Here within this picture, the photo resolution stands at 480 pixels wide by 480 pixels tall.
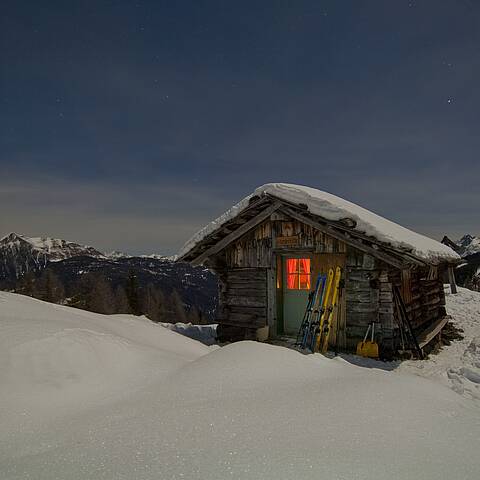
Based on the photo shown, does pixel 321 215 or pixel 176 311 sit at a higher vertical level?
pixel 321 215

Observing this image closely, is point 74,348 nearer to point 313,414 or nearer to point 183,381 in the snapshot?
point 183,381

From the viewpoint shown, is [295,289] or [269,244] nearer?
[269,244]

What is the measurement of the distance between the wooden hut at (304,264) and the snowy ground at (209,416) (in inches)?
199

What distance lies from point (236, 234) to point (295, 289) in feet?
7.62

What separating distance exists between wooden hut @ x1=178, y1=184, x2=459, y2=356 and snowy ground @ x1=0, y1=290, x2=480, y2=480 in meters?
5.07

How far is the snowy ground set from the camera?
1.68m

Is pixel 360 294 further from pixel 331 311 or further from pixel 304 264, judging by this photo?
pixel 304 264

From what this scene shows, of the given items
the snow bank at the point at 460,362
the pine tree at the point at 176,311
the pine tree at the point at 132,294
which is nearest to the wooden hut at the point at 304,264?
the snow bank at the point at 460,362

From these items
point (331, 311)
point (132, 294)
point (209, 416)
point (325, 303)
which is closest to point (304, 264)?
point (325, 303)

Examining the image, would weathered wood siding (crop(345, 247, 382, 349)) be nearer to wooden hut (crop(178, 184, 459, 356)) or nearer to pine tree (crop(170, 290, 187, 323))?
wooden hut (crop(178, 184, 459, 356))

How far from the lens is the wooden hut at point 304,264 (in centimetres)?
778

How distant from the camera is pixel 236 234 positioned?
9.80 metres

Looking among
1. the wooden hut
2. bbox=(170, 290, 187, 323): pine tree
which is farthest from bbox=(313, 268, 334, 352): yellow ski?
bbox=(170, 290, 187, 323): pine tree

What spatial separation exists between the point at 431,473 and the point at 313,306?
7000 millimetres
